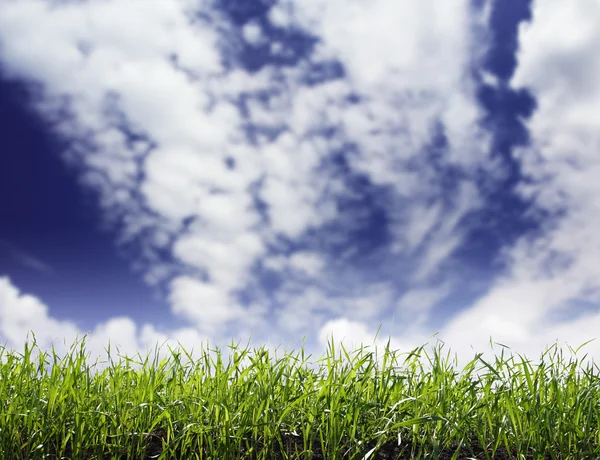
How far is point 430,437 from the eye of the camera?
321 centimetres

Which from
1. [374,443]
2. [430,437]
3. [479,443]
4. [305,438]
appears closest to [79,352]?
[305,438]

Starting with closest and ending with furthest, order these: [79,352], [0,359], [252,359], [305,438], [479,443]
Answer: [305,438]
[479,443]
[252,359]
[79,352]
[0,359]

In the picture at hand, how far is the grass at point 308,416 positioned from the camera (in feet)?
10.3

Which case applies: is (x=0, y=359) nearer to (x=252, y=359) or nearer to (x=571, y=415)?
(x=252, y=359)

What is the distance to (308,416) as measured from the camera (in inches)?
124

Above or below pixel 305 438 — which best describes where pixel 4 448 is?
below

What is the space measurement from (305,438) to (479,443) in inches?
47.0

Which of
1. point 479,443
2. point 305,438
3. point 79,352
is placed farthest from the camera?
point 79,352

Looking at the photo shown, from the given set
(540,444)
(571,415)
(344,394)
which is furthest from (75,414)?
(571,415)

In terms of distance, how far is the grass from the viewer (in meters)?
3.14

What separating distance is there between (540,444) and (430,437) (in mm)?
651

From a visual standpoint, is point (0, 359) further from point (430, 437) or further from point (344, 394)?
point (430, 437)

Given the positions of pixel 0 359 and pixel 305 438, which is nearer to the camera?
pixel 305 438

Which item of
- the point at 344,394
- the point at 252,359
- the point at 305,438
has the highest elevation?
the point at 252,359
